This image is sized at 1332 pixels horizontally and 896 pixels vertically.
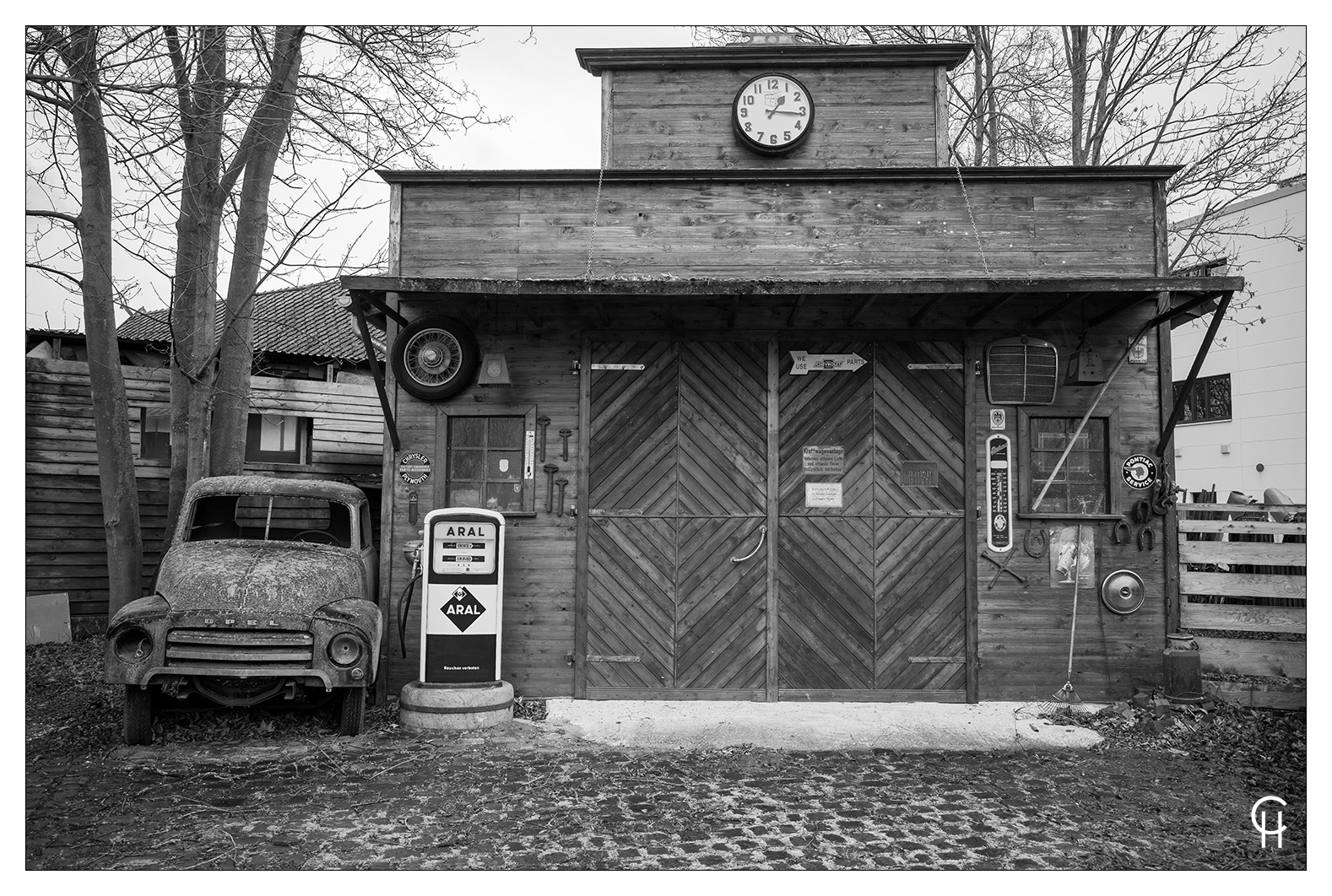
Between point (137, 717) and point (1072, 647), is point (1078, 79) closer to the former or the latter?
point (1072, 647)

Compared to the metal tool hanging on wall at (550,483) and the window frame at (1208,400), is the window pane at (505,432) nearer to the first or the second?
the metal tool hanging on wall at (550,483)

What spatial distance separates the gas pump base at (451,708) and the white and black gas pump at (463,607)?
0.04 feet

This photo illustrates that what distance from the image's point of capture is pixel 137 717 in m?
6.36

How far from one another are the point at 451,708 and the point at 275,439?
457 inches

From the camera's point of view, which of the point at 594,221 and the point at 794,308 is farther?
the point at 594,221

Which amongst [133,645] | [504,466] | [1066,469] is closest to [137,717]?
[133,645]

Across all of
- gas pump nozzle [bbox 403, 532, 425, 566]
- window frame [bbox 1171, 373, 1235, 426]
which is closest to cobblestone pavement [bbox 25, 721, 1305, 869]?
gas pump nozzle [bbox 403, 532, 425, 566]

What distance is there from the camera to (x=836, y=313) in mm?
7891

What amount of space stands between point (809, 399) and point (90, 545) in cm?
980

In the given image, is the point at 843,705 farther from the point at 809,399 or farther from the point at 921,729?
the point at 809,399

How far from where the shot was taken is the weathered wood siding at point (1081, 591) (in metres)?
7.69

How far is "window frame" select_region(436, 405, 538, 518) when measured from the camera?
7.85 metres

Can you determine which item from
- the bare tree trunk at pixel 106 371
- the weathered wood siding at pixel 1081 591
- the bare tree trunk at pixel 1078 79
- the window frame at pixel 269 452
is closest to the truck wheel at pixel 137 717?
the bare tree trunk at pixel 106 371

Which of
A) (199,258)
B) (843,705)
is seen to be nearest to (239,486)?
(199,258)
